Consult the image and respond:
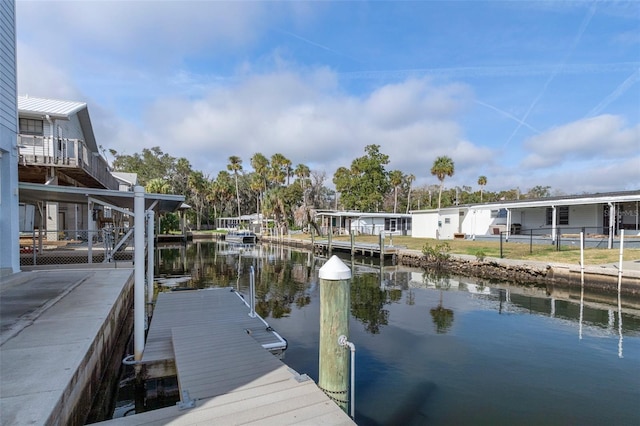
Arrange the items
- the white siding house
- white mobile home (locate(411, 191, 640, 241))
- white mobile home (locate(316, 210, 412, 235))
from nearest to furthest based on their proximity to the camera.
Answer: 1. the white siding house
2. white mobile home (locate(411, 191, 640, 241))
3. white mobile home (locate(316, 210, 412, 235))

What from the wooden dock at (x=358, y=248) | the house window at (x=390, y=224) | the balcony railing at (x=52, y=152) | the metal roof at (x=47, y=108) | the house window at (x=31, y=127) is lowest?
the wooden dock at (x=358, y=248)

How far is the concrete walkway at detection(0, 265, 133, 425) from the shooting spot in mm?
3172

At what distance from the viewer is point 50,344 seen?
14.8 ft

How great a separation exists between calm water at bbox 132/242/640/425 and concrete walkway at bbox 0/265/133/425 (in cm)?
360

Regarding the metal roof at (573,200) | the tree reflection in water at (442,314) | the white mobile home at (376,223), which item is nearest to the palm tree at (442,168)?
the white mobile home at (376,223)

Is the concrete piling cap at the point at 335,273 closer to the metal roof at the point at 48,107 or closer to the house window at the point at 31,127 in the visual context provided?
the metal roof at the point at 48,107

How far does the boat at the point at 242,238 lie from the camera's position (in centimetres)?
3994

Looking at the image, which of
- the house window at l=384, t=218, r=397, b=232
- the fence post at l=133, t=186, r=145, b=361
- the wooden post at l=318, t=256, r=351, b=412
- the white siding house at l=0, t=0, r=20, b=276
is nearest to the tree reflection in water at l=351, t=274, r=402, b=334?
the wooden post at l=318, t=256, r=351, b=412

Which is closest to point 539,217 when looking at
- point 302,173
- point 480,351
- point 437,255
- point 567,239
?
point 567,239

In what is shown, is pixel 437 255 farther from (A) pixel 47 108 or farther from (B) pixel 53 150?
(A) pixel 47 108

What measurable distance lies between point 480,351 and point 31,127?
19121 millimetres

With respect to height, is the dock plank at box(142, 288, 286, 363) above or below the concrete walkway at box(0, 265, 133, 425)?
below

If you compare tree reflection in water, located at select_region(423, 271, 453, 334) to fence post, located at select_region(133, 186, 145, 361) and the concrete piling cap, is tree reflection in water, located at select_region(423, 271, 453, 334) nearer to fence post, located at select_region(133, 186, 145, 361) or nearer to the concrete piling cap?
the concrete piling cap

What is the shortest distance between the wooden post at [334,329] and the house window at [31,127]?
17233mm
